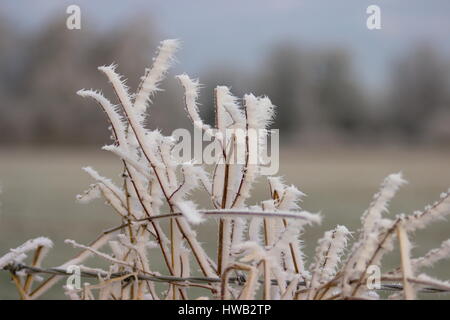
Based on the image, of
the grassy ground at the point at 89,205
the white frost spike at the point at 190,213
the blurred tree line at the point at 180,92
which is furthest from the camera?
the blurred tree line at the point at 180,92

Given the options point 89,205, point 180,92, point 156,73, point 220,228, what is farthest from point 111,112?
point 180,92

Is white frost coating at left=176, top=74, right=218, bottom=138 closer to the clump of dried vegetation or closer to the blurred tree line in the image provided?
the clump of dried vegetation

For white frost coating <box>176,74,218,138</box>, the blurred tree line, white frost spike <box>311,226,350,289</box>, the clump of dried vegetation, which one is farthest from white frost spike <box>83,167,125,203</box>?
the blurred tree line

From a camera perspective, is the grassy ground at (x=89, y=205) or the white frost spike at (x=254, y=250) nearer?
the white frost spike at (x=254, y=250)

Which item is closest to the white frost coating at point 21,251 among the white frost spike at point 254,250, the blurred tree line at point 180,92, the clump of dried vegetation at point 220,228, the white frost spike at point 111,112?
the clump of dried vegetation at point 220,228

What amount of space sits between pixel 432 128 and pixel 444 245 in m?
50.3

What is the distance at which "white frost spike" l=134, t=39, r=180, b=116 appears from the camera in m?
0.70

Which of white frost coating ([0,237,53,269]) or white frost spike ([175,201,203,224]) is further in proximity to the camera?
white frost coating ([0,237,53,269])

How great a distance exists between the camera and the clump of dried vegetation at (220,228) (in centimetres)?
63

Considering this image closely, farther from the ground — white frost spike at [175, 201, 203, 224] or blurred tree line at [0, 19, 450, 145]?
blurred tree line at [0, 19, 450, 145]

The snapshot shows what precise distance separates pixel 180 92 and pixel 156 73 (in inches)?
1313

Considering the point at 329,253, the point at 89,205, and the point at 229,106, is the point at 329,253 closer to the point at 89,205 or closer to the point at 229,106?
the point at 229,106

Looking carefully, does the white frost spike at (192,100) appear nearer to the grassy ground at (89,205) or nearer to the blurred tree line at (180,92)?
the grassy ground at (89,205)

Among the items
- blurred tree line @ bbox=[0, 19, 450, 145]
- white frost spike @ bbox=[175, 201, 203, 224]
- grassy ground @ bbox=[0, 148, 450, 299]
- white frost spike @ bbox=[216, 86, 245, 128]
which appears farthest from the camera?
blurred tree line @ bbox=[0, 19, 450, 145]
